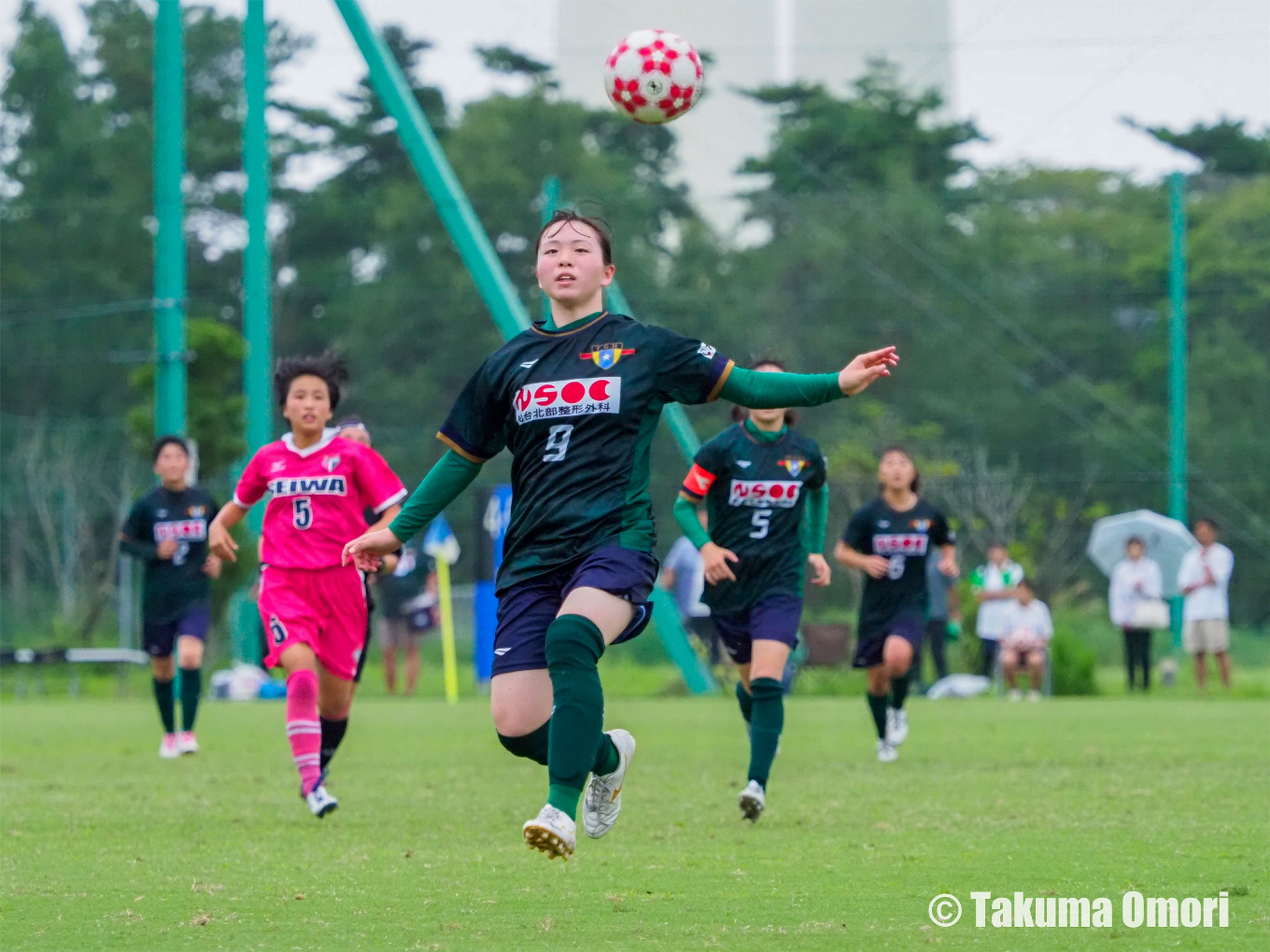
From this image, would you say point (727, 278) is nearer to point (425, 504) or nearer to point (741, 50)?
point (741, 50)

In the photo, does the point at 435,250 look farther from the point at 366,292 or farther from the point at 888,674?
the point at 888,674

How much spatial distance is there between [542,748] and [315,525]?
10.3ft

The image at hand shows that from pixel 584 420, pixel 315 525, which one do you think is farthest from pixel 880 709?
pixel 584 420

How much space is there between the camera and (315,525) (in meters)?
8.50

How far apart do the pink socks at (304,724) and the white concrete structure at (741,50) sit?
2145 centimetres

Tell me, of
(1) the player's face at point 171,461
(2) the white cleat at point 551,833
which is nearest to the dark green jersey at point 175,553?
(1) the player's face at point 171,461

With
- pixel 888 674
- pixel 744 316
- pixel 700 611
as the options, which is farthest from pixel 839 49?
pixel 888 674

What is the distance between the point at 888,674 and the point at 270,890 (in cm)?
582

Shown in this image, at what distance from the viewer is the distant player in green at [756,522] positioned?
890cm

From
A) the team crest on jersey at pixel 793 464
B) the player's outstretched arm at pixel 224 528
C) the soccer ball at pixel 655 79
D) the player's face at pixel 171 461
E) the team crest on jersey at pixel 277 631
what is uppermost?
the soccer ball at pixel 655 79

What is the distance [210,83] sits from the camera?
125 ft

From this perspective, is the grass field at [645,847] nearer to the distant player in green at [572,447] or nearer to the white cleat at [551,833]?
the white cleat at [551,833]

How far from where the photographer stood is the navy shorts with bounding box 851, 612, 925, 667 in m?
11.0

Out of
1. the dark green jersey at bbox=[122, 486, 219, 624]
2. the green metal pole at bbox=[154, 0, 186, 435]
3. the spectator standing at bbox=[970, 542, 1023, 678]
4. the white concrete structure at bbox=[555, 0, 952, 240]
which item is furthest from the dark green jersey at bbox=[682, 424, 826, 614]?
the white concrete structure at bbox=[555, 0, 952, 240]
